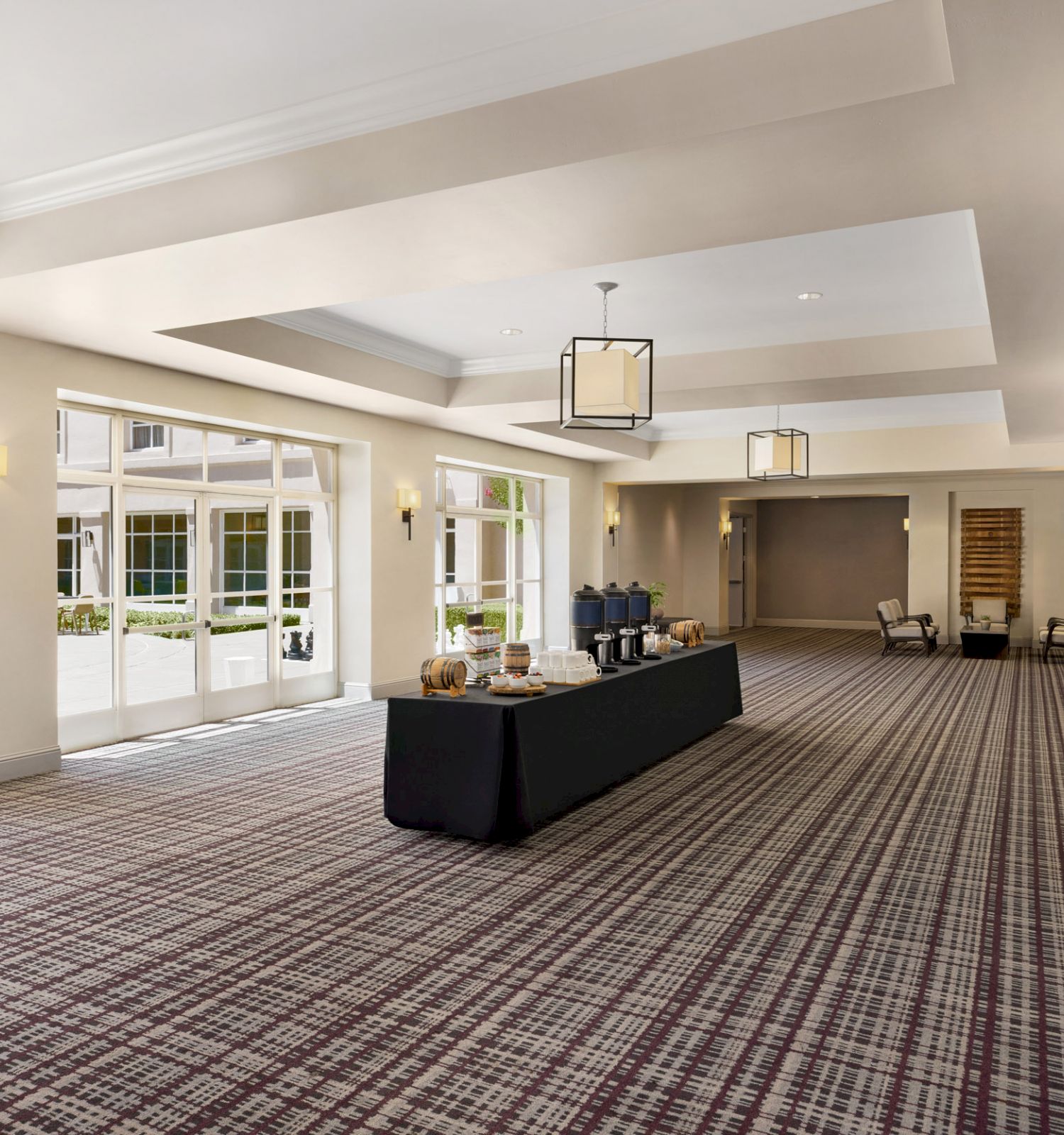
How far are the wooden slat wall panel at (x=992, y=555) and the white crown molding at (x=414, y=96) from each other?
1356 cm

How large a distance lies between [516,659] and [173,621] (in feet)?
12.2

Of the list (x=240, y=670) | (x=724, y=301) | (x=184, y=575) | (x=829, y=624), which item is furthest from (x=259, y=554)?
(x=829, y=624)

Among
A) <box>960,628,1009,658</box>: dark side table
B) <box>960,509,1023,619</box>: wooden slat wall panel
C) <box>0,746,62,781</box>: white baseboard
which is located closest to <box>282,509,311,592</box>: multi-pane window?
<box>0,746,62,781</box>: white baseboard

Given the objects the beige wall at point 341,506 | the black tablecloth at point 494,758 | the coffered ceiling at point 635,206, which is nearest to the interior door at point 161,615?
the beige wall at point 341,506

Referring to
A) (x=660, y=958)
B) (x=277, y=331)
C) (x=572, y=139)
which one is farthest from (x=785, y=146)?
(x=277, y=331)

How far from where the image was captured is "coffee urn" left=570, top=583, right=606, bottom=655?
6.09 m

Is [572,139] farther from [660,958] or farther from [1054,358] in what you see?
[1054,358]

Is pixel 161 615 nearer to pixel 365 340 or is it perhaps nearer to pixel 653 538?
pixel 365 340

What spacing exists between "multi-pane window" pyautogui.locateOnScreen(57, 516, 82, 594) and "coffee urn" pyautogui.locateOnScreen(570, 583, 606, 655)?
361cm

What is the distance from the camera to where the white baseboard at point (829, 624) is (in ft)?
61.3

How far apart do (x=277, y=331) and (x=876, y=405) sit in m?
6.94

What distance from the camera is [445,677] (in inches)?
191

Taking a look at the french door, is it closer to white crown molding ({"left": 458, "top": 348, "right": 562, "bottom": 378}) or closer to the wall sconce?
the wall sconce

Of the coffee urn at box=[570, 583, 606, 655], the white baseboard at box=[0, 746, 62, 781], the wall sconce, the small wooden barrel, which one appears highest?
the wall sconce
